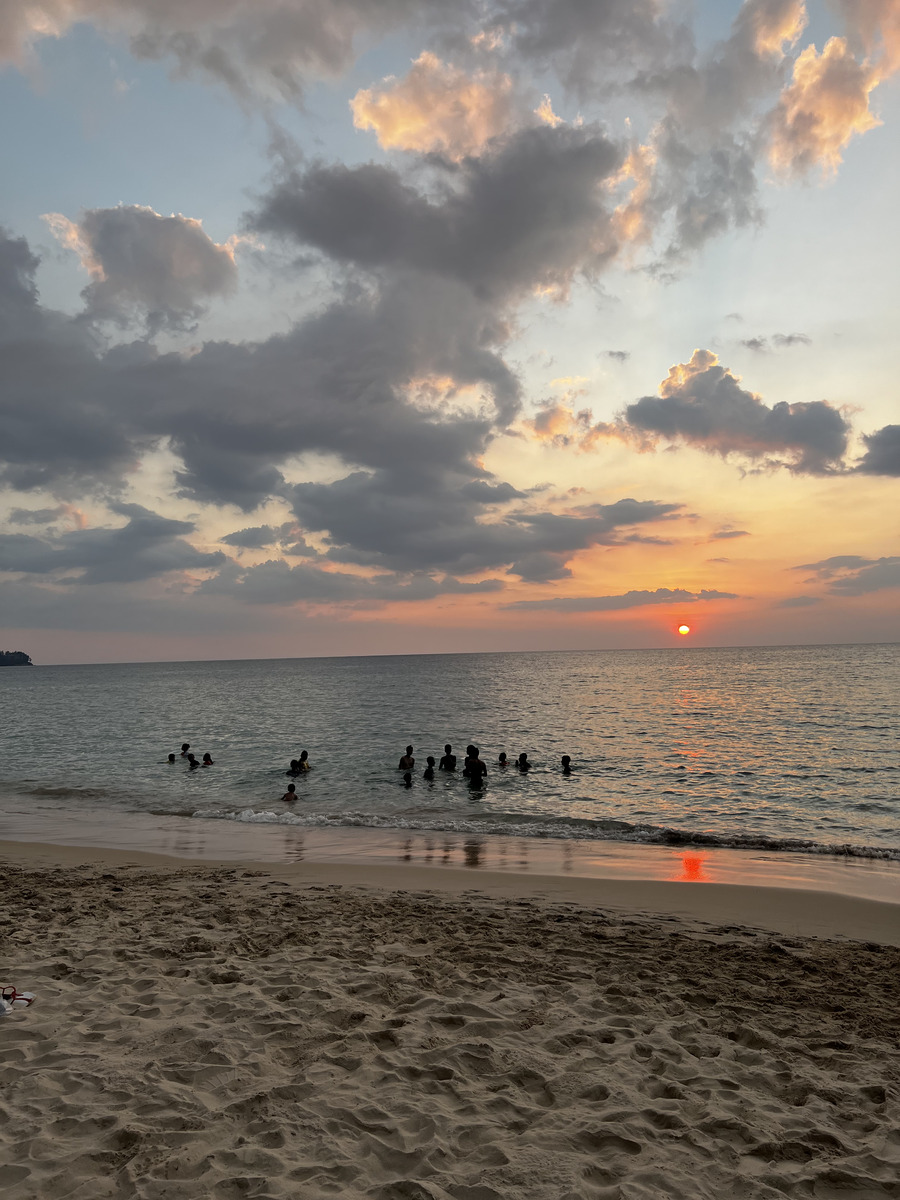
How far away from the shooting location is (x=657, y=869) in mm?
14391

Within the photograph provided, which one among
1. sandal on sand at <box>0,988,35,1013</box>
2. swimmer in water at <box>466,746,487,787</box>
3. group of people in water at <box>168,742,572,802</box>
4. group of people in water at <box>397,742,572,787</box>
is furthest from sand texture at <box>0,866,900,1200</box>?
group of people in water at <box>397,742,572,787</box>

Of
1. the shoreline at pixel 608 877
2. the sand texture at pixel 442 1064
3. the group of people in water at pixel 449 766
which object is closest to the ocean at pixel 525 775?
the group of people in water at pixel 449 766

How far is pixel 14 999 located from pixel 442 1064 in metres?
4.28

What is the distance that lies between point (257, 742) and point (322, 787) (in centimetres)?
1627

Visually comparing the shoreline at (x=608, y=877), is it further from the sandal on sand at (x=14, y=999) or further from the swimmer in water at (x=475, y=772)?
the swimmer in water at (x=475, y=772)

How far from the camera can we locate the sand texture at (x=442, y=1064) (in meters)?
4.41

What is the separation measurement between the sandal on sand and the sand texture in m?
0.10

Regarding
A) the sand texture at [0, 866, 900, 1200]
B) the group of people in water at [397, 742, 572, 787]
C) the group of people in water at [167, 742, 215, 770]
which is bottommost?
the group of people in water at [167, 742, 215, 770]

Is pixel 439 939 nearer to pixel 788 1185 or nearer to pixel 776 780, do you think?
pixel 788 1185

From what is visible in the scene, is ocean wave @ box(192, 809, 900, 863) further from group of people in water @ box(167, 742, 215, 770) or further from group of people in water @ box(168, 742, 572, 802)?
group of people in water @ box(167, 742, 215, 770)

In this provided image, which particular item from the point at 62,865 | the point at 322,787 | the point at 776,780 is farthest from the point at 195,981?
the point at 776,780

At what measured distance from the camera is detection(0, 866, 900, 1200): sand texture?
4.41 meters

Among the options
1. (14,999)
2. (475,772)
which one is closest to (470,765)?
(475,772)

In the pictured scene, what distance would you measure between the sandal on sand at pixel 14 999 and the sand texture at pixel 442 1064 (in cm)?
10
